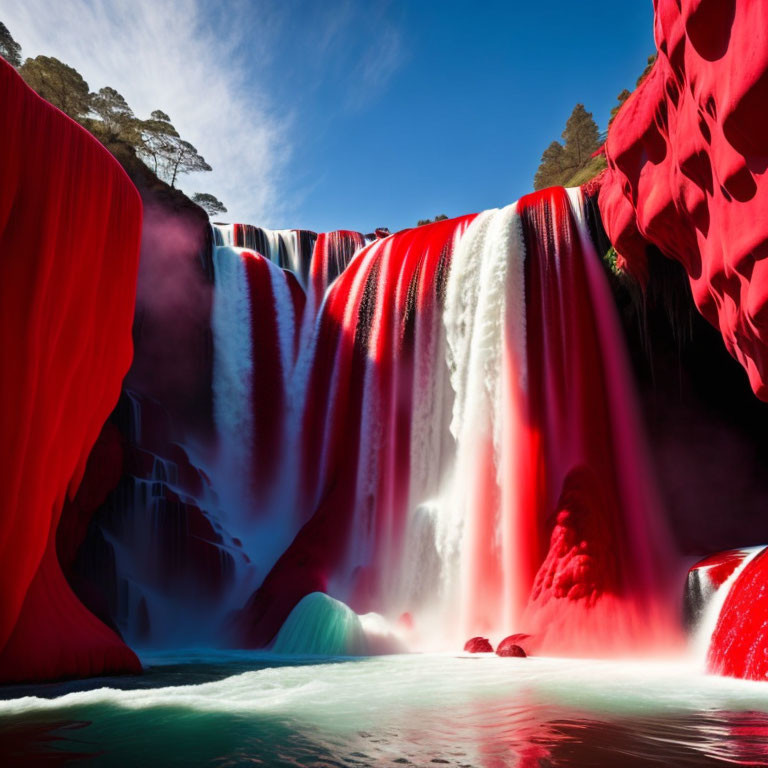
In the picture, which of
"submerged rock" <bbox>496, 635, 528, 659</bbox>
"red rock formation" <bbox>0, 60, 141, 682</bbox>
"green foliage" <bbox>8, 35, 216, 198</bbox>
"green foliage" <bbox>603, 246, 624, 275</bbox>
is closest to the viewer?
"red rock formation" <bbox>0, 60, 141, 682</bbox>

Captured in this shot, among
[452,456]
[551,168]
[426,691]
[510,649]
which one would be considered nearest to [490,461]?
[452,456]

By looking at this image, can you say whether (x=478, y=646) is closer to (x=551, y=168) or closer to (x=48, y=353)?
(x=48, y=353)

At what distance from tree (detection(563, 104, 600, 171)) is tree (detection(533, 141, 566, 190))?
1.08 feet

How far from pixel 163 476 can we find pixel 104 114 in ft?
54.9

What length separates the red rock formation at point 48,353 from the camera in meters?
5.61

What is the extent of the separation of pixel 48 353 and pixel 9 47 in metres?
18.5

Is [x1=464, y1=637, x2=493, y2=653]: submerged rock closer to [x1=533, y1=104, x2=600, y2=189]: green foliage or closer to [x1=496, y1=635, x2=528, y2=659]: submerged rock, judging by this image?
[x1=496, y1=635, x2=528, y2=659]: submerged rock

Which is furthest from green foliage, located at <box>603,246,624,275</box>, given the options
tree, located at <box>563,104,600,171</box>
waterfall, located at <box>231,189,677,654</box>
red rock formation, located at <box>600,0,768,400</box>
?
tree, located at <box>563,104,600,171</box>

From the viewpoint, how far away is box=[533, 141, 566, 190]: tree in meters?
26.5

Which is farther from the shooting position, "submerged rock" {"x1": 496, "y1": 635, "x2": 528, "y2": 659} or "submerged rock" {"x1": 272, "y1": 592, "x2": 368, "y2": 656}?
"submerged rock" {"x1": 272, "y1": 592, "x2": 368, "y2": 656}

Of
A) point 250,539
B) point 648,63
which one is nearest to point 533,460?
point 250,539

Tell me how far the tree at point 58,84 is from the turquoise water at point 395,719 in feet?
62.3

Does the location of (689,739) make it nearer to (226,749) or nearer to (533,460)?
(226,749)

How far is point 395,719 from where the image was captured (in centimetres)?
349
